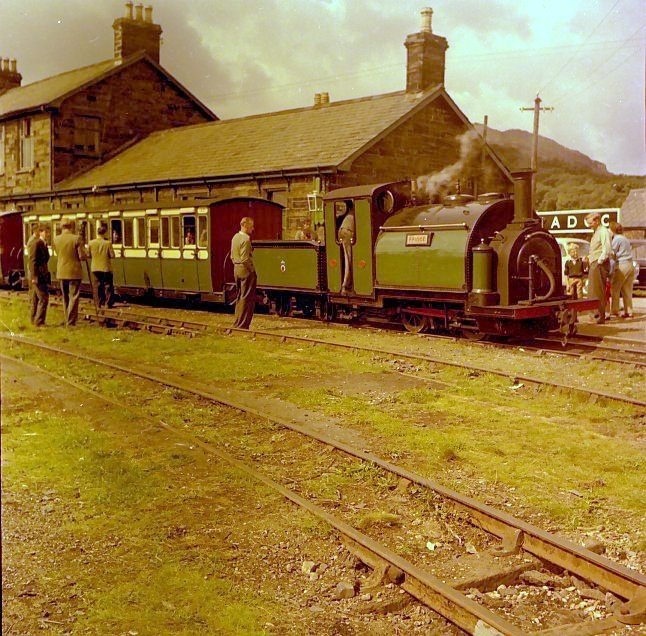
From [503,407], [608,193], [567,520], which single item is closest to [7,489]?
[567,520]

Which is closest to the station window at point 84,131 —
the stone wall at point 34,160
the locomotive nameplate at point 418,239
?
the stone wall at point 34,160

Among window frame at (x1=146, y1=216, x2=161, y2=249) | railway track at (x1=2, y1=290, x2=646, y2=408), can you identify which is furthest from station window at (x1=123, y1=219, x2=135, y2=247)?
railway track at (x1=2, y1=290, x2=646, y2=408)

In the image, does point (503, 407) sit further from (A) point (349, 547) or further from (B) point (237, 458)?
(A) point (349, 547)

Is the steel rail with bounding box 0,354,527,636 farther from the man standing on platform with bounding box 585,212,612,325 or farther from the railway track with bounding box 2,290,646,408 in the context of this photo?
the man standing on platform with bounding box 585,212,612,325

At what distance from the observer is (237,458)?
523cm

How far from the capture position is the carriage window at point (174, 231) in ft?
48.7

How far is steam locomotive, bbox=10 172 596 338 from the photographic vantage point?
10336 millimetres

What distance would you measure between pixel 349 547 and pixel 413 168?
635 inches

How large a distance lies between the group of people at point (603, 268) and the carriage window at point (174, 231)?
772cm

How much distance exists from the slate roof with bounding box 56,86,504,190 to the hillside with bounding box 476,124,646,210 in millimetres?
2591

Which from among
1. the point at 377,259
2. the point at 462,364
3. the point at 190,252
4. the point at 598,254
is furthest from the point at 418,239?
the point at 190,252

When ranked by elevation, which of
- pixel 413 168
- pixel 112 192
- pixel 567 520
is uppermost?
pixel 413 168

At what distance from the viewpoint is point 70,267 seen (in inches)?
364

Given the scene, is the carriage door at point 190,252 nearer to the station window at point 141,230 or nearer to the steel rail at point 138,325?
the station window at point 141,230
